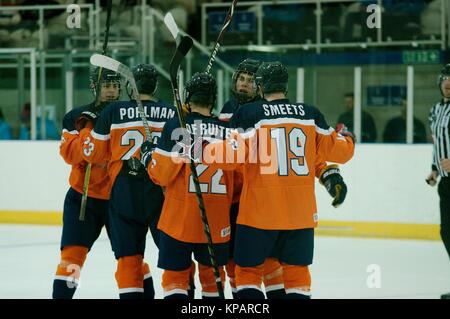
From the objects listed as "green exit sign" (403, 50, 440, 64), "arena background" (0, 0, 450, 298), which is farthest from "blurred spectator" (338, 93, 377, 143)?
"green exit sign" (403, 50, 440, 64)

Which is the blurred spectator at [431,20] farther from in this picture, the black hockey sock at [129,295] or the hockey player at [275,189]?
the black hockey sock at [129,295]

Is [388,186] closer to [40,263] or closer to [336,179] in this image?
[40,263]

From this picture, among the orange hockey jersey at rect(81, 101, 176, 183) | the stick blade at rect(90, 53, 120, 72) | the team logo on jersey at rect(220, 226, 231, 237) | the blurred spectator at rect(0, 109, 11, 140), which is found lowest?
the team logo on jersey at rect(220, 226, 231, 237)

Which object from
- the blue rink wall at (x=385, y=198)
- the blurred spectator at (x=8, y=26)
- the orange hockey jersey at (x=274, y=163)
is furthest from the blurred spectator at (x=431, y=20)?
the orange hockey jersey at (x=274, y=163)

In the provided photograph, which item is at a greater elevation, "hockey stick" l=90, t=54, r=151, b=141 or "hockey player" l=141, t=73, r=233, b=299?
"hockey stick" l=90, t=54, r=151, b=141

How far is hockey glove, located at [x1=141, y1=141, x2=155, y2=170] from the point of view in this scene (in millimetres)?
4227

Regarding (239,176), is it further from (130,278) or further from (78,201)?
(78,201)

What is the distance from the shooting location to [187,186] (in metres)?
4.24

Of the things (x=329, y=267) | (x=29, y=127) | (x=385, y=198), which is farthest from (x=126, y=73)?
Result: (x=29, y=127)

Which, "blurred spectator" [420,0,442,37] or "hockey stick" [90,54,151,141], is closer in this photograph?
"hockey stick" [90,54,151,141]

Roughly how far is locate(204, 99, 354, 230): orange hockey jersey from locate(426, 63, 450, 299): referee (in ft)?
5.56

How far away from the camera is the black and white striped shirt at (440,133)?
19.5 feet

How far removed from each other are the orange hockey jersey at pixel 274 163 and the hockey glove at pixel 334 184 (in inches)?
6.0

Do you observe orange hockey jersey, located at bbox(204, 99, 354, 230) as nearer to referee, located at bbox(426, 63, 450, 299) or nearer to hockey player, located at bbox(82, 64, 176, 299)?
hockey player, located at bbox(82, 64, 176, 299)
